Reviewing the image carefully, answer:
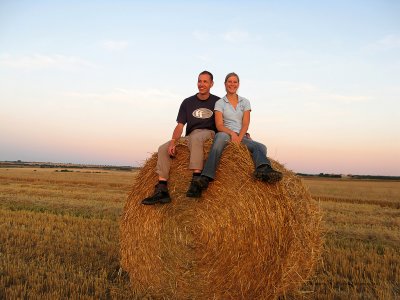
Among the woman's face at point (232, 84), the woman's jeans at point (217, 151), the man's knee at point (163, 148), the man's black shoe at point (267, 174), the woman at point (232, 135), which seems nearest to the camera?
the man's black shoe at point (267, 174)

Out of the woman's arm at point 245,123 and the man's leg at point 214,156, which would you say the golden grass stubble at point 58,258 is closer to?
the man's leg at point 214,156

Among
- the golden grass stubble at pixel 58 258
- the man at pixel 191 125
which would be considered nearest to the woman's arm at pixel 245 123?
the man at pixel 191 125

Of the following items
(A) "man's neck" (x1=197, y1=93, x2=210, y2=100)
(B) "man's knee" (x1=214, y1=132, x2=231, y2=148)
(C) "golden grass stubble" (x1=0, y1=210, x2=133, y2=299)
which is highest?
(A) "man's neck" (x1=197, y1=93, x2=210, y2=100)

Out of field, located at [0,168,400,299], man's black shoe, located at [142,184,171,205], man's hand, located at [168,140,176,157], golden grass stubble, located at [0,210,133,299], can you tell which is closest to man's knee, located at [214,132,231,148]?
man's hand, located at [168,140,176,157]

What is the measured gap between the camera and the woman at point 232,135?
4.47m

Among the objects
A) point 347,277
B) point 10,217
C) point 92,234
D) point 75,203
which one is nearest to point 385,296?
point 347,277

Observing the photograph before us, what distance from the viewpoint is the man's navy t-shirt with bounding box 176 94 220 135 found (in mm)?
5148

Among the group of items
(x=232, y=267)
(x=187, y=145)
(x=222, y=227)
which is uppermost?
(x=187, y=145)

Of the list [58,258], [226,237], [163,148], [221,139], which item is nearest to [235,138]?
[221,139]

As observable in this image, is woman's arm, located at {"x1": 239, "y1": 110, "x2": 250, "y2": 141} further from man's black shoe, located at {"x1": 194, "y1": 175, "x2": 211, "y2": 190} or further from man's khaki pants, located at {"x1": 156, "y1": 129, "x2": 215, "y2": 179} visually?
man's black shoe, located at {"x1": 194, "y1": 175, "x2": 211, "y2": 190}

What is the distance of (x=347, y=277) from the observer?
557 centimetres

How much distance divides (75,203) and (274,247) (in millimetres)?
10873

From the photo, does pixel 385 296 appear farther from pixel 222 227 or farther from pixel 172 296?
pixel 172 296

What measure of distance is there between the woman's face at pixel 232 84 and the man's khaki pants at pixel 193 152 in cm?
55
